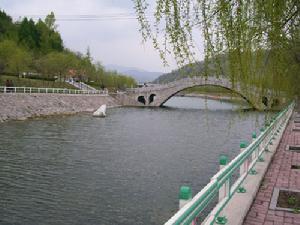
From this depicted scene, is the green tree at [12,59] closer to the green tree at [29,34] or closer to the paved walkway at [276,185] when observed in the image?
the green tree at [29,34]

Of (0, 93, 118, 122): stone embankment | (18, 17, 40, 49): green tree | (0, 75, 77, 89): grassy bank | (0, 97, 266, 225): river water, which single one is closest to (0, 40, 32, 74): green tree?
(0, 75, 77, 89): grassy bank

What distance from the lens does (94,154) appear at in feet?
56.9

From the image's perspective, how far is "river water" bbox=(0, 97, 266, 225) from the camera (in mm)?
9352

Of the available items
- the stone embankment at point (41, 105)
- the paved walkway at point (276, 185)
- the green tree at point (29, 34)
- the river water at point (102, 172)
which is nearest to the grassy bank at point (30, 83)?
the stone embankment at point (41, 105)

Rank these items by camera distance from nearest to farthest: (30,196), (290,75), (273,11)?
(273,11) < (290,75) < (30,196)

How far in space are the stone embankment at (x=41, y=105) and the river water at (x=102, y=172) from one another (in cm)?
761

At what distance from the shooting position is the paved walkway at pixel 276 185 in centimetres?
529

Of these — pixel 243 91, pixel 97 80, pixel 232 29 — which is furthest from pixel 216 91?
pixel 97 80

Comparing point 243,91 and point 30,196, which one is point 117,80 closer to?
point 30,196

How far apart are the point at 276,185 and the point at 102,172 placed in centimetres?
784

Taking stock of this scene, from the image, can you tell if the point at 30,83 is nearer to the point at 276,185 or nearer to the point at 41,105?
the point at 41,105

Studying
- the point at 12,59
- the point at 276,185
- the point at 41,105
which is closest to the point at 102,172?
the point at 276,185

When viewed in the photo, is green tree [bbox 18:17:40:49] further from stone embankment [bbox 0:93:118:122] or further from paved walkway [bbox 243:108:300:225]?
paved walkway [bbox 243:108:300:225]

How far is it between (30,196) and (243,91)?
856cm
